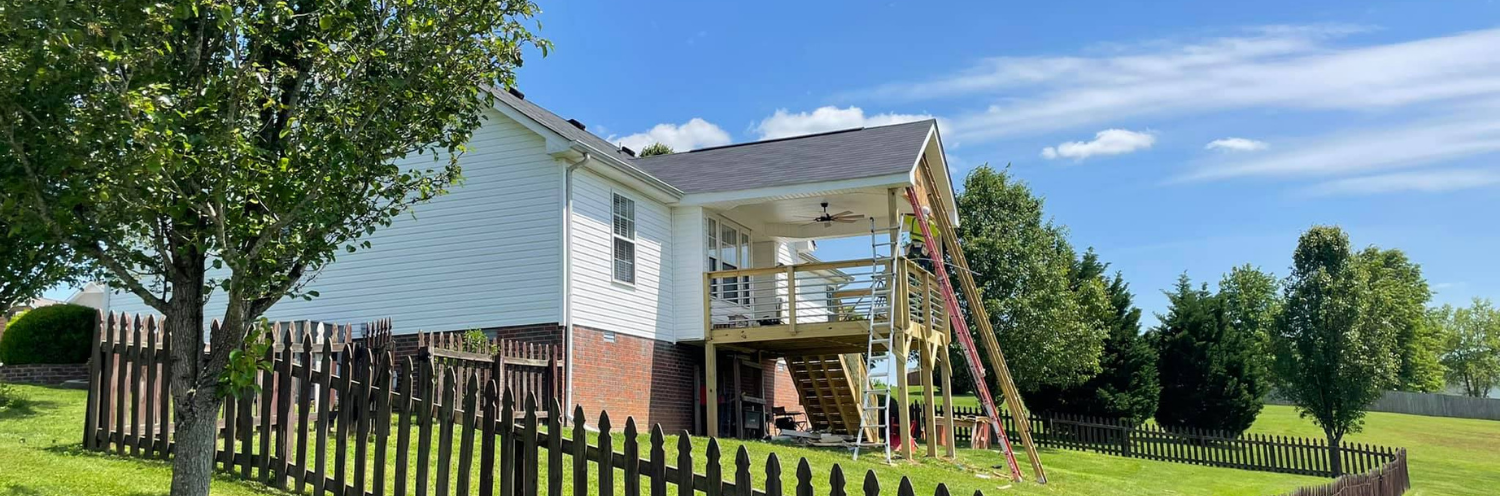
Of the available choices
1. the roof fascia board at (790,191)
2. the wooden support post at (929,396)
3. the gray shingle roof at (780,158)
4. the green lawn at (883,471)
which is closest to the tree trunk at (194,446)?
the green lawn at (883,471)

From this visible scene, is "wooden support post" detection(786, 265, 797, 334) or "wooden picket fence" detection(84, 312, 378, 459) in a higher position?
"wooden support post" detection(786, 265, 797, 334)

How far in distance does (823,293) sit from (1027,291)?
1078 cm

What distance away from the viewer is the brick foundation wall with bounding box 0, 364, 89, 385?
17.3 metres

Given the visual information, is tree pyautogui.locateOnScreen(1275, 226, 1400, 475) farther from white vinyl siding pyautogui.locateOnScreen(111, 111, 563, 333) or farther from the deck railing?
white vinyl siding pyautogui.locateOnScreen(111, 111, 563, 333)

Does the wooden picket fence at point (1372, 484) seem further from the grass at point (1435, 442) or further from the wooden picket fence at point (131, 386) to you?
the wooden picket fence at point (131, 386)

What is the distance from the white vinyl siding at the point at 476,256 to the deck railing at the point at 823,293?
353 cm

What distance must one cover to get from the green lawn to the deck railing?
98.2 inches

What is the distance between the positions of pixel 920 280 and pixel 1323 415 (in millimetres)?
18403

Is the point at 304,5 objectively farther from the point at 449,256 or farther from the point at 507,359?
the point at 449,256

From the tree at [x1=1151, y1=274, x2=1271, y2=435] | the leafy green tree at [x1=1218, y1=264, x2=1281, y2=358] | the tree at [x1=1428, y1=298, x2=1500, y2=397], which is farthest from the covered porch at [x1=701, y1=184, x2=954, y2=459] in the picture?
the tree at [x1=1428, y1=298, x2=1500, y2=397]

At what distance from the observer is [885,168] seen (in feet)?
61.8

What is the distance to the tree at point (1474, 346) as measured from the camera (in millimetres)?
88750

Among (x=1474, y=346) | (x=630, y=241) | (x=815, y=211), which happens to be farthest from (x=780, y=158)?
(x=1474, y=346)

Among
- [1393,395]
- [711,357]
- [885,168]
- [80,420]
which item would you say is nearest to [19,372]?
[80,420]
